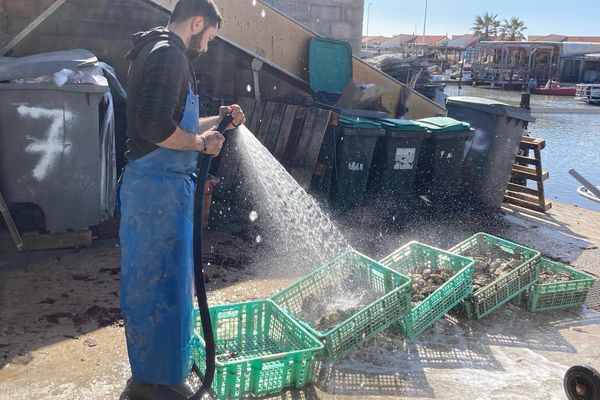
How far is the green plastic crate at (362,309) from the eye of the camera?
342 cm

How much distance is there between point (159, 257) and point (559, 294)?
134 inches

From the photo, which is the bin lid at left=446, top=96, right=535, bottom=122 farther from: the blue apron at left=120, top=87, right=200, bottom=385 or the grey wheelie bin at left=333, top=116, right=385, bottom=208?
the blue apron at left=120, top=87, right=200, bottom=385

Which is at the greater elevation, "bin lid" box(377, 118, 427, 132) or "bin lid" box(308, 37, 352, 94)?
"bin lid" box(308, 37, 352, 94)

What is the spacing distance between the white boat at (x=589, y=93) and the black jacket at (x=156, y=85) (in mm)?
38558

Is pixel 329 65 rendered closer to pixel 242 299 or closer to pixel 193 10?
pixel 242 299

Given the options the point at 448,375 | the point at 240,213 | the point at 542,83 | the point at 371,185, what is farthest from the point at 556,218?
the point at 542,83

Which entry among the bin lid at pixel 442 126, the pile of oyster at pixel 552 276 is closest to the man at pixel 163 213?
the pile of oyster at pixel 552 276

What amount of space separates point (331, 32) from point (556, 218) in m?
5.56

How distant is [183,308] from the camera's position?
278 cm

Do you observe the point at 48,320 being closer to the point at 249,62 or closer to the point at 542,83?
the point at 249,62

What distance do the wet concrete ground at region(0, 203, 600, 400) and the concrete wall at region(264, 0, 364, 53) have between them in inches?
248

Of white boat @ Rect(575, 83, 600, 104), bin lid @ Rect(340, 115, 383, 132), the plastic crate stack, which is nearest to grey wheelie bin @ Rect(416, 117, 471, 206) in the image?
bin lid @ Rect(340, 115, 383, 132)

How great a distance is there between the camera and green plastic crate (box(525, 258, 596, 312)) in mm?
4469

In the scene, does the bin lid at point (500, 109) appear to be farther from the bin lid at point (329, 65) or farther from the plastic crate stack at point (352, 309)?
the plastic crate stack at point (352, 309)
